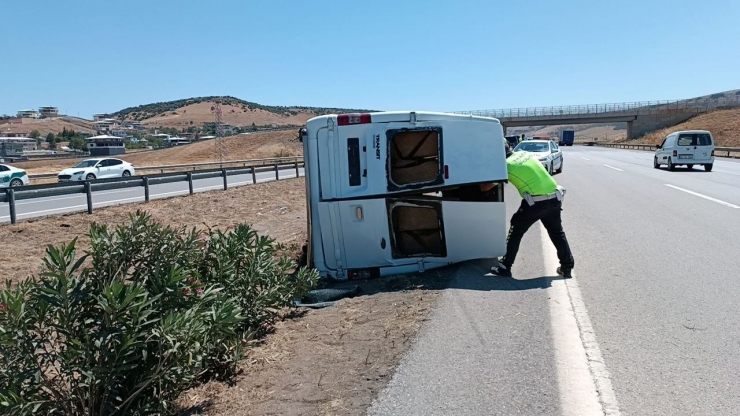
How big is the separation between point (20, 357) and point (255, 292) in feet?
7.29

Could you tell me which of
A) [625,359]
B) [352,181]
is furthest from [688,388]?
[352,181]

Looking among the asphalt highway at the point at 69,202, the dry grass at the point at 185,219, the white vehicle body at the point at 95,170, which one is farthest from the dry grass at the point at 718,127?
the white vehicle body at the point at 95,170

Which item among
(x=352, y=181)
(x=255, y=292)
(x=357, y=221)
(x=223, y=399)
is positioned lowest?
(x=223, y=399)

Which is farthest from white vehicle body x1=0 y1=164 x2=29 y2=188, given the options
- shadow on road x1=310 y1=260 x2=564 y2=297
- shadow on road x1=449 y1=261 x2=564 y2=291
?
shadow on road x1=449 y1=261 x2=564 y2=291

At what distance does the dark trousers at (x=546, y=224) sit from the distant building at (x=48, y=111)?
193289mm

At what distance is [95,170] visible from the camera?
1126 inches

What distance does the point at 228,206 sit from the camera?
1672 cm

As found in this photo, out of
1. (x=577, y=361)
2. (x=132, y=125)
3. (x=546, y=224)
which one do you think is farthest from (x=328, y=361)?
(x=132, y=125)

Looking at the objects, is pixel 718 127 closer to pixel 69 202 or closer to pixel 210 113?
pixel 69 202

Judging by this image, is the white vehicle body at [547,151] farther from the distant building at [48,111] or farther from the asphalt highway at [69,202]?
the distant building at [48,111]

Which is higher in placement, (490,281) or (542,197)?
(542,197)

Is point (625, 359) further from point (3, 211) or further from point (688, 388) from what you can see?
point (3, 211)

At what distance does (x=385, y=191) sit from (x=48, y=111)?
677 feet

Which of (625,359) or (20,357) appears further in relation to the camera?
(625,359)
